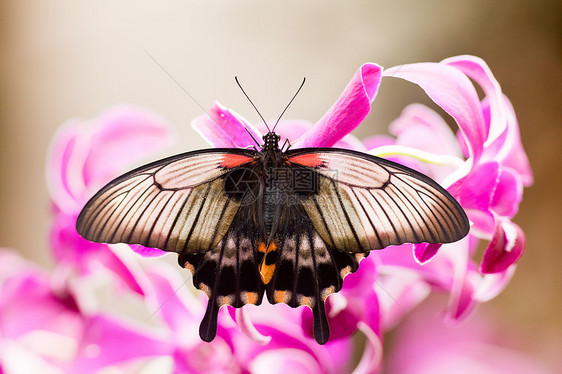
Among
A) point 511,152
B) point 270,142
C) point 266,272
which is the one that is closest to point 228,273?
point 266,272

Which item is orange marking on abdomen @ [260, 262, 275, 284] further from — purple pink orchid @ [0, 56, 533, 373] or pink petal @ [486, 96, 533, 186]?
pink petal @ [486, 96, 533, 186]

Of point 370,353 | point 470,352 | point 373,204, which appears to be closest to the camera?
point 373,204

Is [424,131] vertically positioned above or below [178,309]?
above

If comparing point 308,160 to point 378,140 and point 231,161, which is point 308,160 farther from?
point 378,140

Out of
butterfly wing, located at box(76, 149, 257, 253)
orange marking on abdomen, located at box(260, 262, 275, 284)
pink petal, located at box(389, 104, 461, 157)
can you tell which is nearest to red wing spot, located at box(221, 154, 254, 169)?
butterfly wing, located at box(76, 149, 257, 253)

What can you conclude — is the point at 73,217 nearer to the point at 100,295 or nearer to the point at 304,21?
the point at 100,295

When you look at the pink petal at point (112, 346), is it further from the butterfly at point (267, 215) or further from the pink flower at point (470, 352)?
the pink flower at point (470, 352)
